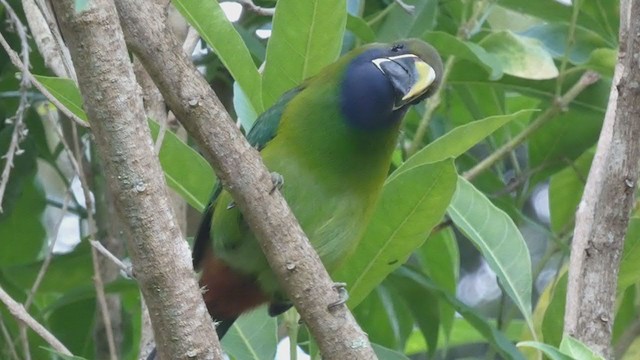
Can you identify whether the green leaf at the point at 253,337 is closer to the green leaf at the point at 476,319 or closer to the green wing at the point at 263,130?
the green wing at the point at 263,130

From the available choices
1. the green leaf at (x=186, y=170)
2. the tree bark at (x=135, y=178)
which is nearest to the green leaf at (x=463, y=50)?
the green leaf at (x=186, y=170)

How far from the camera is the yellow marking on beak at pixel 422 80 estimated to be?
78.7 inches

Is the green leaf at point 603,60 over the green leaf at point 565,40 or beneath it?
beneath

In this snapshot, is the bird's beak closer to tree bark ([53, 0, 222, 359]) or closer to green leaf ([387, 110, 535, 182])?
green leaf ([387, 110, 535, 182])

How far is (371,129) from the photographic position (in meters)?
2.14

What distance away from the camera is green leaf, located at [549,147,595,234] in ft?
8.87

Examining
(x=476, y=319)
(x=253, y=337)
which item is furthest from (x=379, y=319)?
(x=253, y=337)

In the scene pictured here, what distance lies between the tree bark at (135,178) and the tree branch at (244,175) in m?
0.09

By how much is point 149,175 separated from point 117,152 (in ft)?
0.15

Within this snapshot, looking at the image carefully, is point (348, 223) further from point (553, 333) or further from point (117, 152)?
point (117, 152)

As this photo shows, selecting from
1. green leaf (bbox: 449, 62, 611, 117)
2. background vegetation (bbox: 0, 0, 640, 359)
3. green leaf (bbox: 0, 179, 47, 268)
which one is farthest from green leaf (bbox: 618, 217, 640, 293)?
green leaf (bbox: 0, 179, 47, 268)

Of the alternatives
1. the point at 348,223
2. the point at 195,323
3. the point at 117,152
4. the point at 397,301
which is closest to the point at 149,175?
the point at 117,152

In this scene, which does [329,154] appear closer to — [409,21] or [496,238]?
[496,238]

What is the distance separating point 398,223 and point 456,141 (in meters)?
0.18
